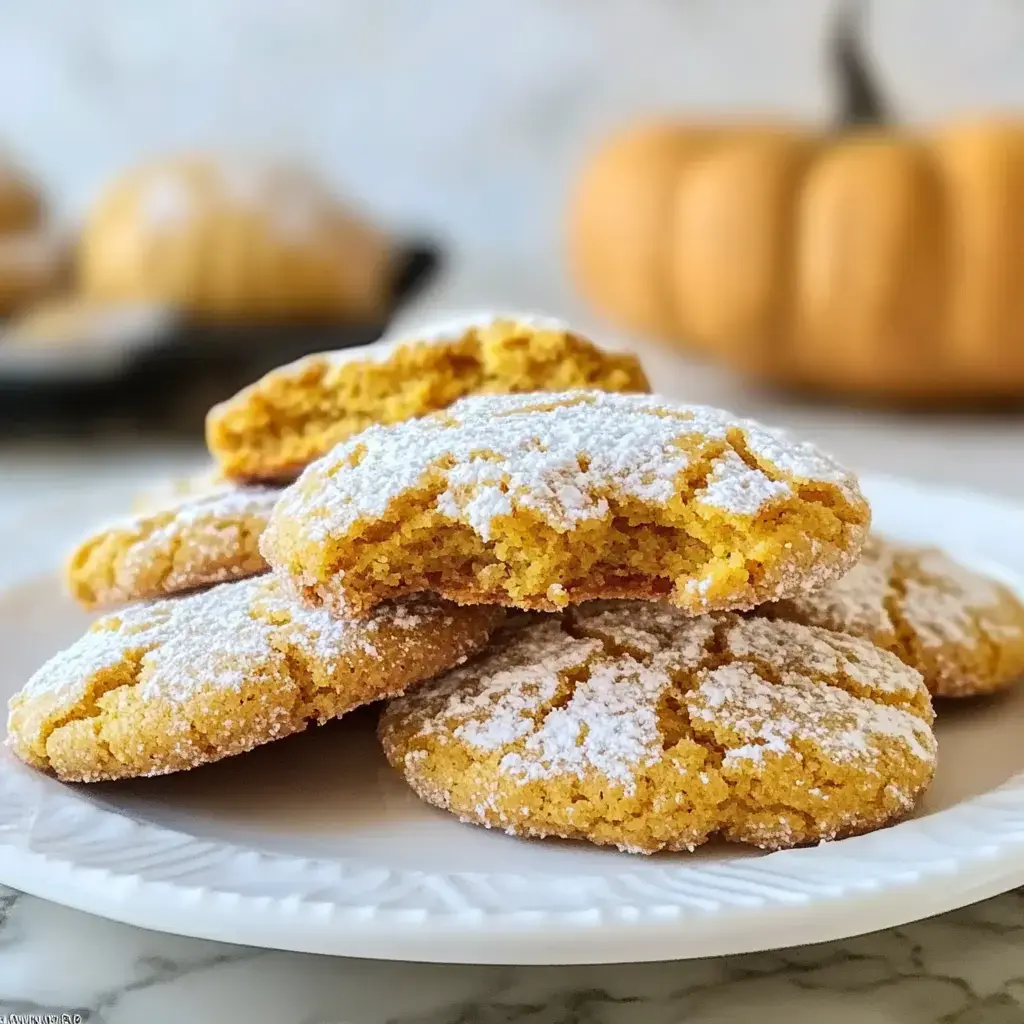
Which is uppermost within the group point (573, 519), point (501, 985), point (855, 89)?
point (855, 89)

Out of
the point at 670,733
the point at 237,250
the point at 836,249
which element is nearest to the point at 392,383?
the point at 670,733

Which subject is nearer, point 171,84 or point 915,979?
point 915,979

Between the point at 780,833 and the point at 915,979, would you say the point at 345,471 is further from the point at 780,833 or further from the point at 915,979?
the point at 915,979

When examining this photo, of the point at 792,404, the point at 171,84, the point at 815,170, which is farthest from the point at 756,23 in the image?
the point at 171,84

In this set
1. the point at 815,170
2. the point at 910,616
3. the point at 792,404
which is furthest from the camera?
the point at 792,404

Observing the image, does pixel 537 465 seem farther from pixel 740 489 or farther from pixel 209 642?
pixel 209 642

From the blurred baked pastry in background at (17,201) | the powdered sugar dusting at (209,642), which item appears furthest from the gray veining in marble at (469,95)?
the powdered sugar dusting at (209,642)

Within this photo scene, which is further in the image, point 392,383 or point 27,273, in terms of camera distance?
point 27,273
